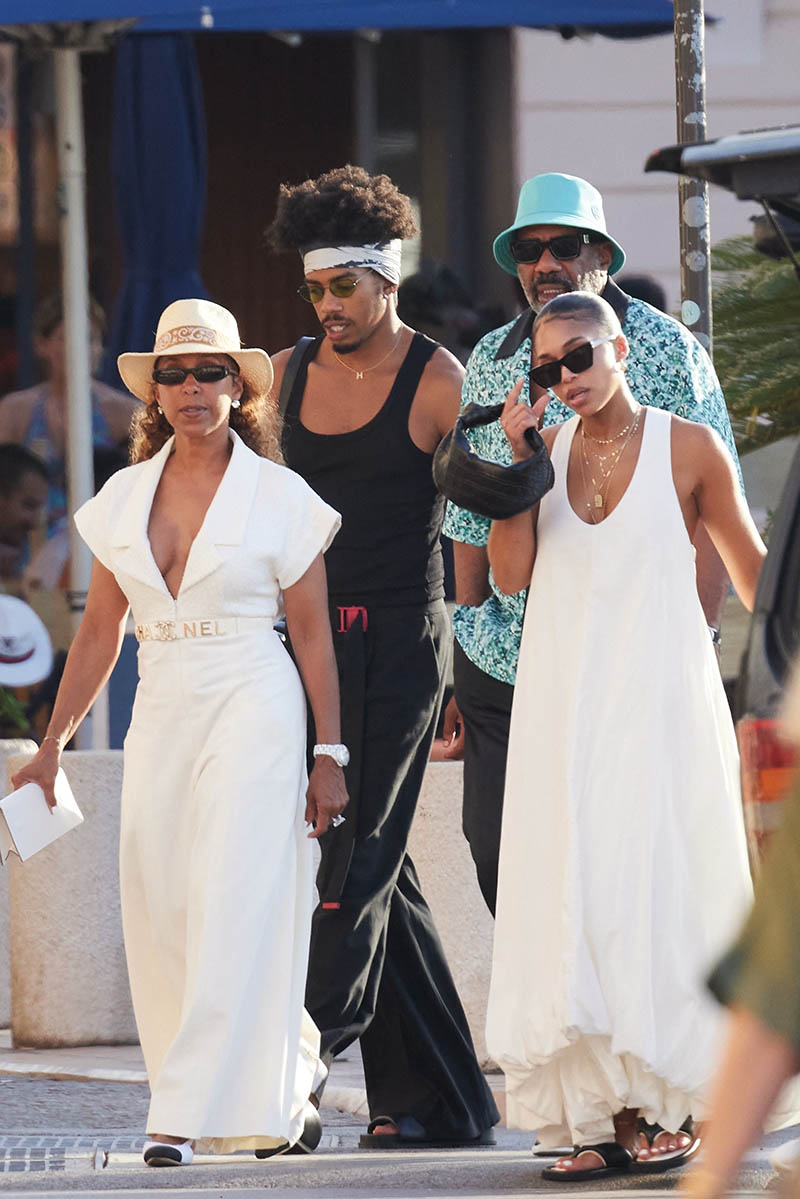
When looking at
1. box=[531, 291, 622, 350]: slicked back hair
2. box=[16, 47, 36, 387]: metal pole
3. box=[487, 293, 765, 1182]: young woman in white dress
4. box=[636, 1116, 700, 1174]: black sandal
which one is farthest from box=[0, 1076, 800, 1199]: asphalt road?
box=[16, 47, 36, 387]: metal pole

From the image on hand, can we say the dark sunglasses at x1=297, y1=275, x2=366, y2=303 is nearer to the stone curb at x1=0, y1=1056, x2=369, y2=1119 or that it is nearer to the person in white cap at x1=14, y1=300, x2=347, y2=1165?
the person in white cap at x1=14, y1=300, x2=347, y2=1165

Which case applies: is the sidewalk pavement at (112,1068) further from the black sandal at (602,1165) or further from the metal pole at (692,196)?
the metal pole at (692,196)

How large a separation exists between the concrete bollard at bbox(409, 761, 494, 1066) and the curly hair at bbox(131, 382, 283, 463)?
2072mm

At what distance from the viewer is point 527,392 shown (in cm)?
566

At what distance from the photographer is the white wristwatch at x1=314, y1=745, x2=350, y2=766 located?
5750mm

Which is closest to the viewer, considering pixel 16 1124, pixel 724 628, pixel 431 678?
pixel 431 678

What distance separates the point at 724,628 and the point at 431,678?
501 cm

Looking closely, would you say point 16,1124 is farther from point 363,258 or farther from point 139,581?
A: point 363,258

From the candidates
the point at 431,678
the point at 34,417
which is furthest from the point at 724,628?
the point at 431,678

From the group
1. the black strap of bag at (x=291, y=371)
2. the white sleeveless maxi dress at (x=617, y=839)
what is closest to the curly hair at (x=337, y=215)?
the black strap of bag at (x=291, y=371)

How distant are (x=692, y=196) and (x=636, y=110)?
13.7 feet

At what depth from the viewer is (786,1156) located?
171 inches

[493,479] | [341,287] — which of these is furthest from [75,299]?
[493,479]

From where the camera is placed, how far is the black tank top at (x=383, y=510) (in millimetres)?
→ 6227
